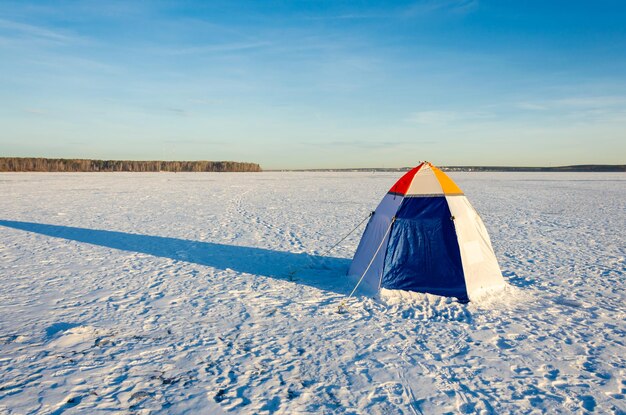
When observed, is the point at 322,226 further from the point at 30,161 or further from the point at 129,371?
the point at 30,161

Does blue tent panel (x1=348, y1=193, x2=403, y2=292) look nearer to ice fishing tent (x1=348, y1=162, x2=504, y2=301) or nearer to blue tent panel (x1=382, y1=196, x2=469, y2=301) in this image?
ice fishing tent (x1=348, y1=162, x2=504, y2=301)

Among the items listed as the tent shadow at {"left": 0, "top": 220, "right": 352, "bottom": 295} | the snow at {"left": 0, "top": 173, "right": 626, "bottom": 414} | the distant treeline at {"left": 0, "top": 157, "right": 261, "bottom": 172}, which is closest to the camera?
the snow at {"left": 0, "top": 173, "right": 626, "bottom": 414}

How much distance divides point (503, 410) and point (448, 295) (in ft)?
9.14

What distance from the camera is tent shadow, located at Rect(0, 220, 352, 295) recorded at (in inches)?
295

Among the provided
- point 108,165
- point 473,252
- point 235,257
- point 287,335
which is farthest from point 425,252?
point 108,165

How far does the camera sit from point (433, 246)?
6195 mm

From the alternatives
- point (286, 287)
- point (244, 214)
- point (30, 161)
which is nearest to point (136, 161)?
point (30, 161)

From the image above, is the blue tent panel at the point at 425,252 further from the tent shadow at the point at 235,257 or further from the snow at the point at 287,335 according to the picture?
the tent shadow at the point at 235,257

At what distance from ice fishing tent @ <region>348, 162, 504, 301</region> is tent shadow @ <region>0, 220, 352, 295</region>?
3.13 feet

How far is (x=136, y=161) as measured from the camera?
10262 centimetres

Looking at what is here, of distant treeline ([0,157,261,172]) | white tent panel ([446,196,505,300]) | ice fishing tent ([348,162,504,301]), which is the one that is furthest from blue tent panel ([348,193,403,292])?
distant treeline ([0,157,261,172])

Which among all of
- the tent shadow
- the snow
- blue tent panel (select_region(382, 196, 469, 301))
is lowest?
the snow

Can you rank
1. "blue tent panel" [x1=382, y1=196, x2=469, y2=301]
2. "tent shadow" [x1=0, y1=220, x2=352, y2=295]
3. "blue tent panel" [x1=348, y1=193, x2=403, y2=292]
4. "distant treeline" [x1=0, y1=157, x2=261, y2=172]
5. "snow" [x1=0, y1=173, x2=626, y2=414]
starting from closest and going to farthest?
"snow" [x1=0, y1=173, x2=626, y2=414] → "blue tent panel" [x1=382, y1=196, x2=469, y2=301] → "blue tent panel" [x1=348, y1=193, x2=403, y2=292] → "tent shadow" [x1=0, y1=220, x2=352, y2=295] → "distant treeline" [x1=0, y1=157, x2=261, y2=172]

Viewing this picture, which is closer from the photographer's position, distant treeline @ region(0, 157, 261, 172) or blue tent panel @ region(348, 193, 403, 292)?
blue tent panel @ region(348, 193, 403, 292)
